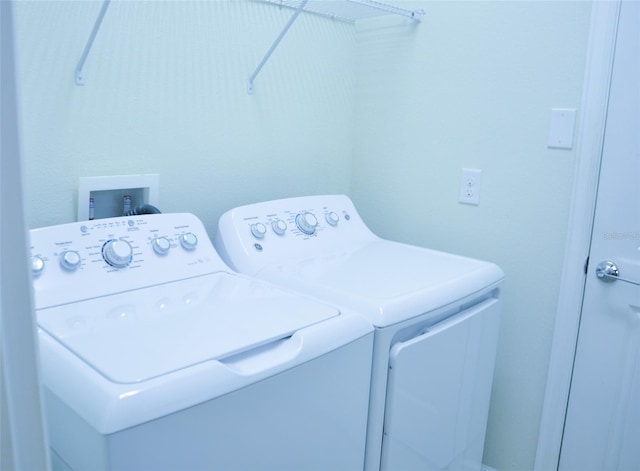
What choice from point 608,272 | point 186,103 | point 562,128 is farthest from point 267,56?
point 608,272

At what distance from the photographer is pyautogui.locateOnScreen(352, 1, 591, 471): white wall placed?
1570mm

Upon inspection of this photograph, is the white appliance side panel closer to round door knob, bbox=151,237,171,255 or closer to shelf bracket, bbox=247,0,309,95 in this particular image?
round door knob, bbox=151,237,171,255

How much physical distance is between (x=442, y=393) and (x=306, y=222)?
0.64 metres

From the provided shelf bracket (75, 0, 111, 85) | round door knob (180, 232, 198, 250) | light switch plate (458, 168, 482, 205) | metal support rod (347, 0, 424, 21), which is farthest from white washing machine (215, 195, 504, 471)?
metal support rod (347, 0, 424, 21)

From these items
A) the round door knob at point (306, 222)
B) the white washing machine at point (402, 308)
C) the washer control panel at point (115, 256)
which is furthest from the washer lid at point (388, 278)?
the washer control panel at point (115, 256)

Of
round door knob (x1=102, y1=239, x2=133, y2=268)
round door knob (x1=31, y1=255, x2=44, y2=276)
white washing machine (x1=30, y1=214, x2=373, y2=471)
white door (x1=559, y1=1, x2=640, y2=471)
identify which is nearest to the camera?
white washing machine (x1=30, y1=214, x2=373, y2=471)

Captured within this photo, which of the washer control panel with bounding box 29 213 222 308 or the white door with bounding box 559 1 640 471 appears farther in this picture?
the white door with bounding box 559 1 640 471

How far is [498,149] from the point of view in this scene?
168 centimetres

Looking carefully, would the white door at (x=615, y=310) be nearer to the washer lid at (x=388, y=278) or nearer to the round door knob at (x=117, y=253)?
the washer lid at (x=388, y=278)

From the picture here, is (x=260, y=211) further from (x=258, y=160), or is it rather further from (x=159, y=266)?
(x=159, y=266)

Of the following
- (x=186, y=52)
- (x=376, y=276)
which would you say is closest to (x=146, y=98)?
(x=186, y=52)

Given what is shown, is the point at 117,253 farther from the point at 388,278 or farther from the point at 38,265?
the point at 388,278

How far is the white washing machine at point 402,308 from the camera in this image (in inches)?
45.6

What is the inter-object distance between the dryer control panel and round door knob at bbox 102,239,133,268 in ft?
1.02
